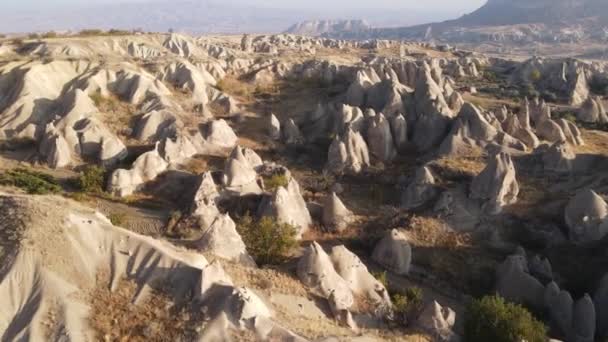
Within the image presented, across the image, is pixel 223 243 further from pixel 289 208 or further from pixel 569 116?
pixel 569 116

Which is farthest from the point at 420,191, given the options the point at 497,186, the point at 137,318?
the point at 137,318

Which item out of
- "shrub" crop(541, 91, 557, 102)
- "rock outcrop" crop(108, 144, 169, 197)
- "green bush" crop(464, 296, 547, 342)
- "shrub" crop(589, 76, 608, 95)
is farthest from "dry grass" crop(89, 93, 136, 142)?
"shrub" crop(589, 76, 608, 95)

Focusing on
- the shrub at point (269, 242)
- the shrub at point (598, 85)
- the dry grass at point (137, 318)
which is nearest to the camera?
the dry grass at point (137, 318)

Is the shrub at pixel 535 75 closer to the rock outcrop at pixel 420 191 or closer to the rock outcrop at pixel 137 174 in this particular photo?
the rock outcrop at pixel 420 191

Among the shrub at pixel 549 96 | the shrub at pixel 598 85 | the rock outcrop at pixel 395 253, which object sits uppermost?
the shrub at pixel 598 85

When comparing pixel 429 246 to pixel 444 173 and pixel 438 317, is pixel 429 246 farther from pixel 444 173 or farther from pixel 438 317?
pixel 438 317

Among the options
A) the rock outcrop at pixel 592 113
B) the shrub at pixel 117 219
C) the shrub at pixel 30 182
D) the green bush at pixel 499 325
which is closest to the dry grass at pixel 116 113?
the shrub at pixel 30 182

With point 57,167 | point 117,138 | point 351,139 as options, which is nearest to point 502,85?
point 351,139
